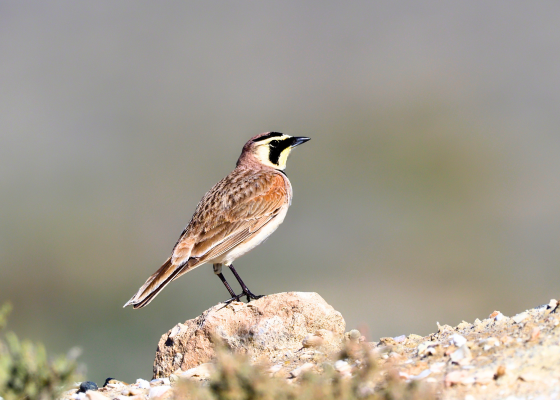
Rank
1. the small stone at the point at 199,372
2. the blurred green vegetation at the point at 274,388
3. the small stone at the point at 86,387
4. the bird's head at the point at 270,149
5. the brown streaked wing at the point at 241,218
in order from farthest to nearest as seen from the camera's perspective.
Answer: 1. the bird's head at the point at 270,149
2. the brown streaked wing at the point at 241,218
3. the small stone at the point at 86,387
4. the small stone at the point at 199,372
5. the blurred green vegetation at the point at 274,388

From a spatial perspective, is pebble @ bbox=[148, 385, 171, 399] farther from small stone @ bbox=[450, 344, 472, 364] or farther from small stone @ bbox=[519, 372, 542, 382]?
small stone @ bbox=[519, 372, 542, 382]

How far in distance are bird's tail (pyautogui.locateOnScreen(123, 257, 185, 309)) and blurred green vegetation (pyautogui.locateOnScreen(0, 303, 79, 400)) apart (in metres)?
2.42

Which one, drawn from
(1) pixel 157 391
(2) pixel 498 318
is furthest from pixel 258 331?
(2) pixel 498 318

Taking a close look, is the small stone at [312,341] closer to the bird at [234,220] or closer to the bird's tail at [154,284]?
the bird at [234,220]

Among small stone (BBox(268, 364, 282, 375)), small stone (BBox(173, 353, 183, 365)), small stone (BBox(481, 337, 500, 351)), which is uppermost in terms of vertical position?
small stone (BBox(173, 353, 183, 365))

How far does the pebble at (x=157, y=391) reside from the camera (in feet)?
19.6

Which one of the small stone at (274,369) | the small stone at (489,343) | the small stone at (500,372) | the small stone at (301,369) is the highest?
the small stone at (274,369)

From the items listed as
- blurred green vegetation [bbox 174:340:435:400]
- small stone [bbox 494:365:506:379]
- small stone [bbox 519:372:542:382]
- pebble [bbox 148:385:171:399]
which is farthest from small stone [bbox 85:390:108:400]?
small stone [bbox 519:372:542:382]

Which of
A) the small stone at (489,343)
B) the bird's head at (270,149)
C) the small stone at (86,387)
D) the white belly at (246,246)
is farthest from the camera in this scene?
the bird's head at (270,149)

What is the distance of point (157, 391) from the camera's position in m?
6.09

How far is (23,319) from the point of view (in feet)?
66.1

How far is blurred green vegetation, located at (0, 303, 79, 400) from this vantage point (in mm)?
5016

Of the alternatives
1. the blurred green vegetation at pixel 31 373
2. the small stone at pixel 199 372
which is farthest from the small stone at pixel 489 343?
the blurred green vegetation at pixel 31 373

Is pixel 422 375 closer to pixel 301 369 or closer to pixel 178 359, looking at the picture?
pixel 301 369
